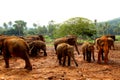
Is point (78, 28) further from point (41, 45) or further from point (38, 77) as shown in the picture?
point (38, 77)

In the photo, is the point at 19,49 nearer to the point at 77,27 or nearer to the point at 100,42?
the point at 100,42

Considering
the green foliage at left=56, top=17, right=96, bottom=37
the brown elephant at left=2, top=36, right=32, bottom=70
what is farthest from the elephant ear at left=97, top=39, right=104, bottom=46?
the green foliage at left=56, top=17, right=96, bottom=37

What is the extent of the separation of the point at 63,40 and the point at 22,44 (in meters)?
7.50

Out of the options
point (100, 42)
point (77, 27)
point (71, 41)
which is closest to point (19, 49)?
point (100, 42)

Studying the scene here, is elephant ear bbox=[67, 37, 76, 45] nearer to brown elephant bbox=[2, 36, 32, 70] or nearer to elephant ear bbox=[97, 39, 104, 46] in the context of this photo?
elephant ear bbox=[97, 39, 104, 46]

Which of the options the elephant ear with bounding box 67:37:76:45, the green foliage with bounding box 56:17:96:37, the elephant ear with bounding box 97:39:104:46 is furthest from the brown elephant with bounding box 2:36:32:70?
the green foliage with bounding box 56:17:96:37

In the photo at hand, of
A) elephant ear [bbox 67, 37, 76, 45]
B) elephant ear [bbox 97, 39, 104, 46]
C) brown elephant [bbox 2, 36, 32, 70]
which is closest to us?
brown elephant [bbox 2, 36, 32, 70]

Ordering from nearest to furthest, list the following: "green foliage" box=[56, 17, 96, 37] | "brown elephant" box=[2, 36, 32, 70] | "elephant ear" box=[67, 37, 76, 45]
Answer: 1. "brown elephant" box=[2, 36, 32, 70]
2. "elephant ear" box=[67, 37, 76, 45]
3. "green foliage" box=[56, 17, 96, 37]

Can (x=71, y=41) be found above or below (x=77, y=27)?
below

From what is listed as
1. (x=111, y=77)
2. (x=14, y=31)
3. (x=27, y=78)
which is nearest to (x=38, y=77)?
(x=27, y=78)

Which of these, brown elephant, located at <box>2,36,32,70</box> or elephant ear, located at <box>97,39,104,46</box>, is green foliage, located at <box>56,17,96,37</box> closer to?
elephant ear, located at <box>97,39,104,46</box>

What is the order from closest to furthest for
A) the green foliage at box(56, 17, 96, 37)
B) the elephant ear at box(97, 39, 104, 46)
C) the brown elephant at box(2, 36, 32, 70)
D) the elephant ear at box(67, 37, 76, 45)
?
the brown elephant at box(2, 36, 32, 70) → the elephant ear at box(97, 39, 104, 46) → the elephant ear at box(67, 37, 76, 45) → the green foliage at box(56, 17, 96, 37)

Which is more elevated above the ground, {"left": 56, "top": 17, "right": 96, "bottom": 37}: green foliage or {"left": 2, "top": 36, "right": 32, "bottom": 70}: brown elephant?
{"left": 56, "top": 17, "right": 96, "bottom": 37}: green foliage

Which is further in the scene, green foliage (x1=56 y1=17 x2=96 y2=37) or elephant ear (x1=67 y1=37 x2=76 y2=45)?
green foliage (x1=56 y1=17 x2=96 y2=37)
